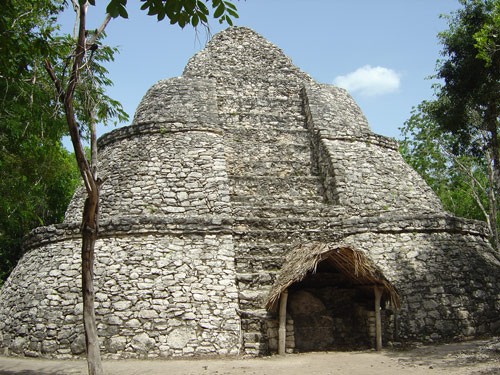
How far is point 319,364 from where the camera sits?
580 centimetres

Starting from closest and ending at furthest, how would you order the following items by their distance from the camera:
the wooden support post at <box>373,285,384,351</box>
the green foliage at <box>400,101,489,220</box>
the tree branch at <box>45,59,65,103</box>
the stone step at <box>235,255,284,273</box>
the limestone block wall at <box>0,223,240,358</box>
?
1. the tree branch at <box>45,59,65,103</box>
2. the limestone block wall at <box>0,223,240,358</box>
3. the wooden support post at <box>373,285,384,351</box>
4. the stone step at <box>235,255,284,273</box>
5. the green foliage at <box>400,101,489,220</box>

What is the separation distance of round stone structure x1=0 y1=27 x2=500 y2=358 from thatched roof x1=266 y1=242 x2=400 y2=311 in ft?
0.41

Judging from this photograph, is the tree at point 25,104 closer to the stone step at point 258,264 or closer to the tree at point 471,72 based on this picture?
the stone step at point 258,264

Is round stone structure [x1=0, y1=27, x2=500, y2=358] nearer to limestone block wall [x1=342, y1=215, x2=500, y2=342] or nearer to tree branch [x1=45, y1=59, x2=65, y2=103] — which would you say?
limestone block wall [x1=342, y1=215, x2=500, y2=342]

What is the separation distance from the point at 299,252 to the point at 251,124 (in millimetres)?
5747

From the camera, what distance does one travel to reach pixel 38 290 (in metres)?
7.37

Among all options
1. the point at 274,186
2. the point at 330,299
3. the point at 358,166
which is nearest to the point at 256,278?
the point at 330,299

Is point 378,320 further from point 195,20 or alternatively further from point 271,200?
point 195,20

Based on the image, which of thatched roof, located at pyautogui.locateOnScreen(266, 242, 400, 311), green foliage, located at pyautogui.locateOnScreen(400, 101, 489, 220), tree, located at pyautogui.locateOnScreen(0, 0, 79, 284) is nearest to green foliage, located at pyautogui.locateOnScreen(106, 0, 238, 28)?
tree, located at pyautogui.locateOnScreen(0, 0, 79, 284)

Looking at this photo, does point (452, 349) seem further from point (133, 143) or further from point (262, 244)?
point (133, 143)

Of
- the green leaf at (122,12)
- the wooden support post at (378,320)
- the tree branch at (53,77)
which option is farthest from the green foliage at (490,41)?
the tree branch at (53,77)

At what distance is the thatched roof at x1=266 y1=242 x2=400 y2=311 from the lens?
625 cm

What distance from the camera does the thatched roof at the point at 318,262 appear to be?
6251 millimetres

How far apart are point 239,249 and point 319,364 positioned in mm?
2649
